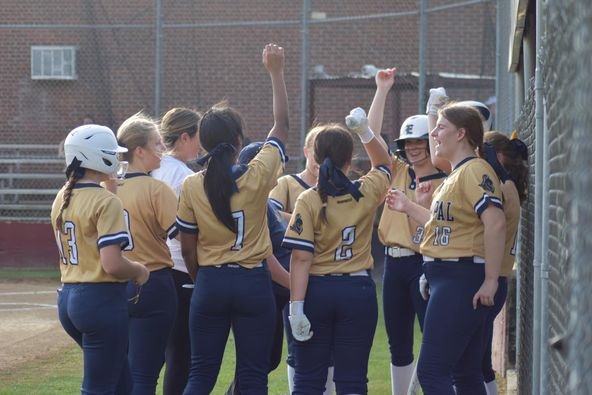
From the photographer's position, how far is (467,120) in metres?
5.32

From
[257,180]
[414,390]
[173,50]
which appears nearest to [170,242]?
[257,180]

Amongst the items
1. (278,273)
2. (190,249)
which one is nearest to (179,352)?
(278,273)

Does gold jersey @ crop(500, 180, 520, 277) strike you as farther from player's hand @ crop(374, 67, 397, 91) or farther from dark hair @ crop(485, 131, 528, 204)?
player's hand @ crop(374, 67, 397, 91)

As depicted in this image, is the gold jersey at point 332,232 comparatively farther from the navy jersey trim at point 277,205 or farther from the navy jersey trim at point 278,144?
the navy jersey trim at point 277,205

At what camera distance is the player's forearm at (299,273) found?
Answer: 18.2ft

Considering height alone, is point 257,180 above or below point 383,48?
below

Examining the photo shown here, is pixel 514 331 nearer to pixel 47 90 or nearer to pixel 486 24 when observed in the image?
pixel 486 24

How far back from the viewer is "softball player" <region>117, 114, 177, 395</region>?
225 inches

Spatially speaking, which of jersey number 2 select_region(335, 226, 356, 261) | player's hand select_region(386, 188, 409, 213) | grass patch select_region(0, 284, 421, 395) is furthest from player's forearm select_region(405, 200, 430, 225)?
grass patch select_region(0, 284, 421, 395)

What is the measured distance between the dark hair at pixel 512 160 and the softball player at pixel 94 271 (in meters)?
2.18

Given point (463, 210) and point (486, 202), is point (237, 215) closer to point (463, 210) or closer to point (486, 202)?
point (463, 210)

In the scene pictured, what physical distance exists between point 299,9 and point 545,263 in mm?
17356

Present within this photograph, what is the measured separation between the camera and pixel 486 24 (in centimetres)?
2056

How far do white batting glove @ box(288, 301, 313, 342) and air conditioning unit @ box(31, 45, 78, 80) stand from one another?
16.8m
